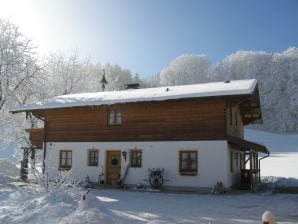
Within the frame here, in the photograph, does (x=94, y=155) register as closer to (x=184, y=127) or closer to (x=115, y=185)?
(x=115, y=185)

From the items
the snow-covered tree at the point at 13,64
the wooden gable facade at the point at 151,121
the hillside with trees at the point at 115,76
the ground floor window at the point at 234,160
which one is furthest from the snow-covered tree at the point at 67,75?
the ground floor window at the point at 234,160

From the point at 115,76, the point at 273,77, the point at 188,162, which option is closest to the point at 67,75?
the point at 188,162

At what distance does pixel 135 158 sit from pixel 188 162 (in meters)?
3.22

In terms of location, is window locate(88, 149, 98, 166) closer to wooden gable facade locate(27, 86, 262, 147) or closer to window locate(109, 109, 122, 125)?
wooden gable facade locate(27, 86, 262, 147)

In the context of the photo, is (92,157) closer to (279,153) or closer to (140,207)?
(140,207)

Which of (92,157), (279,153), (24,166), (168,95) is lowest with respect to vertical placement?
(24,166)

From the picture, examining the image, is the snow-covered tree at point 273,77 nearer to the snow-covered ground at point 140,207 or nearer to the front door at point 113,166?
the front door at point 113,166

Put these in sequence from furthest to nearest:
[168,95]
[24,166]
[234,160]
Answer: [24,166] → [234,160] → [168,95]

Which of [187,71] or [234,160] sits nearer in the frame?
[234,160]

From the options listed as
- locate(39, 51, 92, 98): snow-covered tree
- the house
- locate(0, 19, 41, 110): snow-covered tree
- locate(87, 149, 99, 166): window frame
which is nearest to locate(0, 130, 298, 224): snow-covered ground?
the house

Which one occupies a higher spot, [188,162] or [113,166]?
[188,162]

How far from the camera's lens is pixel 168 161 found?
2117 centimetres

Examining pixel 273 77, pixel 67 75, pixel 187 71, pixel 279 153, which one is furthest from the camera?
pixel 187 71

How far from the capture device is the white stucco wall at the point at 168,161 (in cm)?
1991
